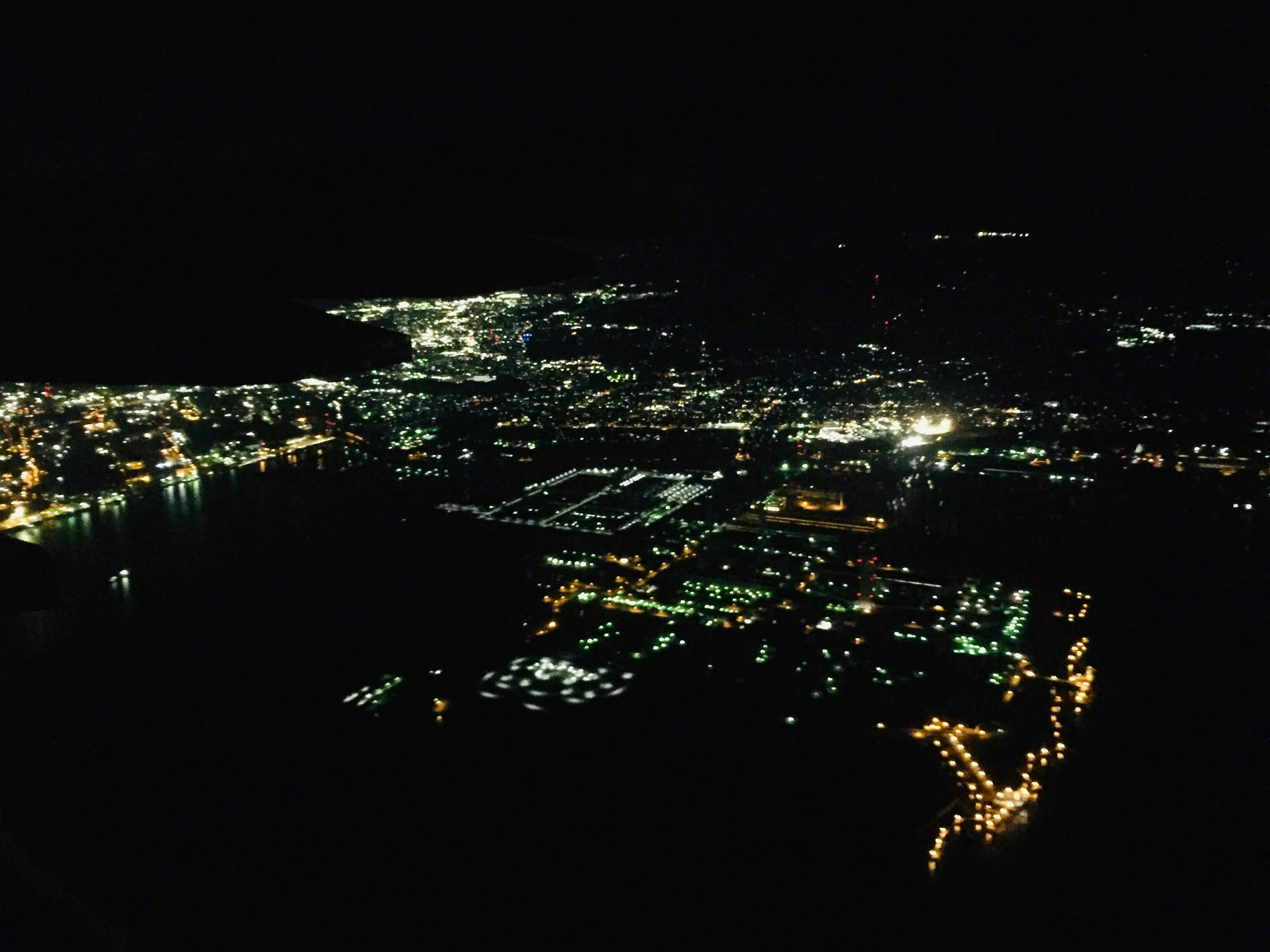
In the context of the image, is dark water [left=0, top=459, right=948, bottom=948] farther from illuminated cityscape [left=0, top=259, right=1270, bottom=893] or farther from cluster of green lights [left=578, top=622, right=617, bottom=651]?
cluster of green lights [left=578, top=622, right=617, bottom=651]

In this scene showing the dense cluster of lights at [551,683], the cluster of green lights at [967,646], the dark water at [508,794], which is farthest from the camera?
the cluster of green lights at [967,646]

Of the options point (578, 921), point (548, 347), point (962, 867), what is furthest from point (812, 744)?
point (548, 347)

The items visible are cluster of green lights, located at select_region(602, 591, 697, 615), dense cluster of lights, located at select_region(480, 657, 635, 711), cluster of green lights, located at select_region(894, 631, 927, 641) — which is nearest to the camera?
dense cluster of lights, located at select_region(480, 657, 635, 711)

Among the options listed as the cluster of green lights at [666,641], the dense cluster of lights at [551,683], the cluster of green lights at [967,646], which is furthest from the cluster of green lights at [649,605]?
the cluster of green lights at [967,646]

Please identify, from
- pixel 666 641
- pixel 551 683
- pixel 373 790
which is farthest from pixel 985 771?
pixel 373 790

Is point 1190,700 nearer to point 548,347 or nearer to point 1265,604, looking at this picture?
point 1265,604

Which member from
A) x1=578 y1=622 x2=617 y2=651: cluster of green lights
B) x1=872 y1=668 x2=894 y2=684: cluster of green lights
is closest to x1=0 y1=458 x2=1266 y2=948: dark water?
x1=578 y1=622 x2=617 y2=651: cluster of green lights

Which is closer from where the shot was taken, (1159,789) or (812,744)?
(1159,789)

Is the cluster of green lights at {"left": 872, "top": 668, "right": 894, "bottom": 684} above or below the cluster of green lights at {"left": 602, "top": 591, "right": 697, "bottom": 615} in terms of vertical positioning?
above

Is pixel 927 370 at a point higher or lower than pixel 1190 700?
higher

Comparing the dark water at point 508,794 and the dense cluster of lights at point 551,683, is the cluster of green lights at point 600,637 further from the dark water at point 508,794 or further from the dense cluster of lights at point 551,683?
the dark water at point 508,794

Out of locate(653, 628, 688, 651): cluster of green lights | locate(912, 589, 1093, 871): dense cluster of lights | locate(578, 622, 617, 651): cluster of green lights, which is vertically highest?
locate(912, 589, 1093, 871): dense cluster of lights
